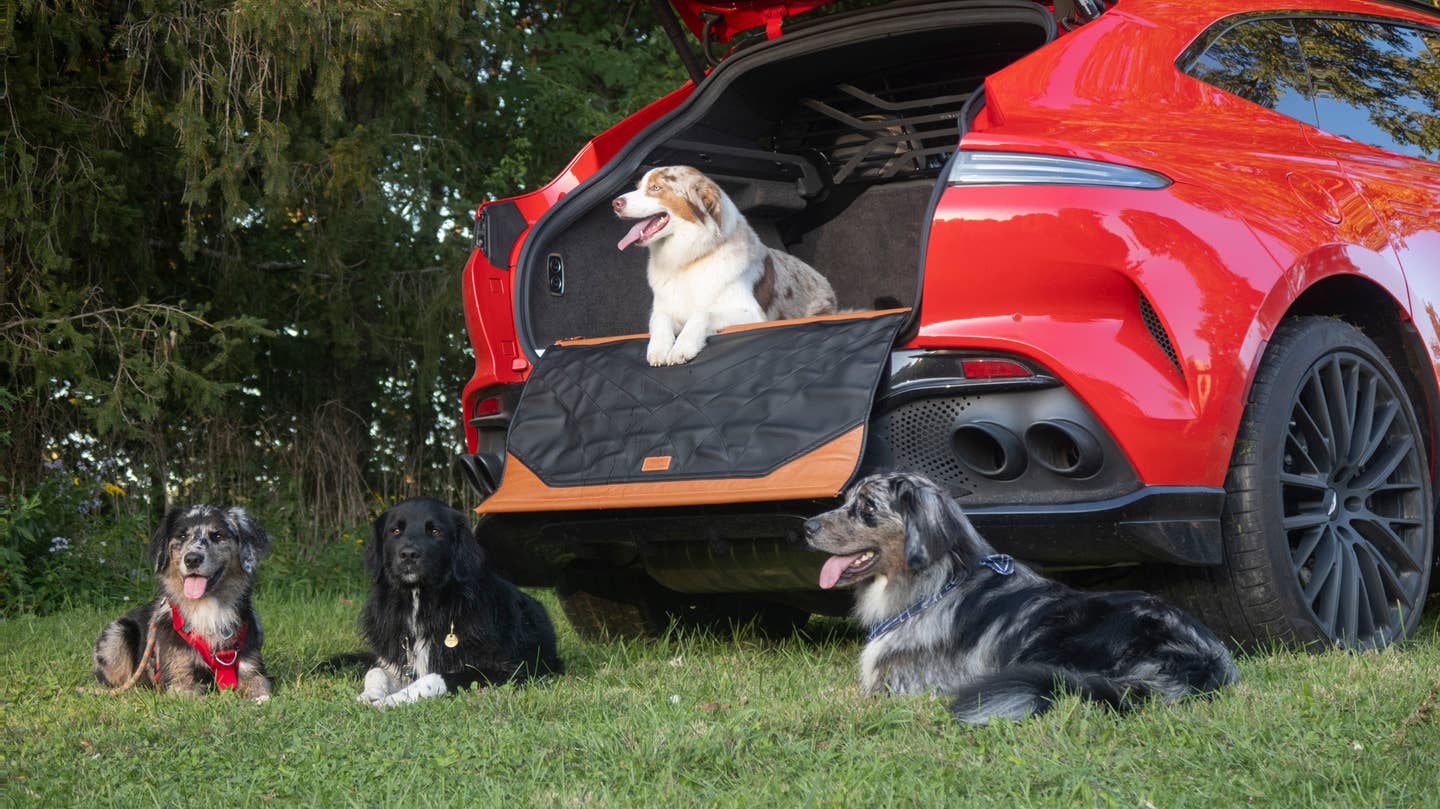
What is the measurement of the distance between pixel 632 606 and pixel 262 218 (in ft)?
16.4

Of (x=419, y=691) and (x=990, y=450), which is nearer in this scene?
(x=990, y=450)

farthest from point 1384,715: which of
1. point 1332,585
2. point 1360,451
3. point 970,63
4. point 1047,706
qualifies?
point 970,63

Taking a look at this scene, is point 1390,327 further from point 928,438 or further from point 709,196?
point 709,196

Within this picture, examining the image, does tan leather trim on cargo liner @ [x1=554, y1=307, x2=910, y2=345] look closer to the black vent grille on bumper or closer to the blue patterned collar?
the black vent grille on bumper

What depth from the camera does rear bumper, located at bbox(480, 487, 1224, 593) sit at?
383 centimetres

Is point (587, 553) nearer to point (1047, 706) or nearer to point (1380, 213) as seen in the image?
point (1047, 706)

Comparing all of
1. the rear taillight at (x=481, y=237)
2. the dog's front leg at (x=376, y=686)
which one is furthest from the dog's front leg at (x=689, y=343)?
the dog's front leg at (x=376, y=686)

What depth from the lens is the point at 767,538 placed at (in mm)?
4316

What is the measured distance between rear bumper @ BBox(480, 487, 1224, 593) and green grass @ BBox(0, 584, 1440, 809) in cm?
36

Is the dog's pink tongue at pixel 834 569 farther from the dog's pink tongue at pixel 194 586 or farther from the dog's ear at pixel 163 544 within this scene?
the dog's ear at pixel 163 544

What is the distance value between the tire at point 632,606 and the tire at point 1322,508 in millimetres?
2101

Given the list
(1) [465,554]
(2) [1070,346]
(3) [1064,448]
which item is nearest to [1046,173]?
(2) [1070,346]

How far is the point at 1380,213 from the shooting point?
465cm

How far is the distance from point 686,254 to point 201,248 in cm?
471
